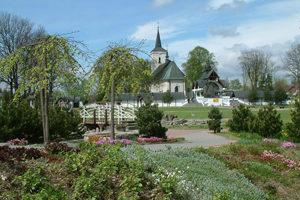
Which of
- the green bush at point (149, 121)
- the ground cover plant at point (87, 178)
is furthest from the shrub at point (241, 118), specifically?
the ground cover plant at point (87, 178)

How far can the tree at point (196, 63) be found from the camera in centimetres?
11976

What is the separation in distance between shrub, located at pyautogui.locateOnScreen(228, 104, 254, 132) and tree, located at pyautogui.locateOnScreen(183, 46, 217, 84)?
92137mm

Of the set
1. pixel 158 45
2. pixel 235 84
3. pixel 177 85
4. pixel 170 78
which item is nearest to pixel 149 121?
pixel 170 78

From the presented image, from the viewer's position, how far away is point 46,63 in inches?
689

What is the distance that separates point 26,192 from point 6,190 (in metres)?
0.34

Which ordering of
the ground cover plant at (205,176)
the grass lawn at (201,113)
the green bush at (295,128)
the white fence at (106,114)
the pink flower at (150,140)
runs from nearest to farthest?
the ground cover plant at (205,176)
the pink flower at (150,140)
the green bush at (295,128)
the white fence at (106,114)
the grass lawn at (201,113)

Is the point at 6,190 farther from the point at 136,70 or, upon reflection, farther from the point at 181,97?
the point at 181,97

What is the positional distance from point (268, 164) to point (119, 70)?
886cm

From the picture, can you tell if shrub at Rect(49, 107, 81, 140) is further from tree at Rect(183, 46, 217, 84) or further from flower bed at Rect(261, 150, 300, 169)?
tree at Rect(183, 46, 217, 84)

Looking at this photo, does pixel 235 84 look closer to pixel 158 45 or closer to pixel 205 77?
pixel 158 45

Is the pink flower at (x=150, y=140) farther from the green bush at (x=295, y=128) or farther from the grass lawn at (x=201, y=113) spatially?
the grass lawn at (x=201, y=113)

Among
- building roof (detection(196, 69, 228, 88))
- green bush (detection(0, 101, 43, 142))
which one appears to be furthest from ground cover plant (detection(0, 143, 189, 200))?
building roof (detection(196, 69, 228, 88))

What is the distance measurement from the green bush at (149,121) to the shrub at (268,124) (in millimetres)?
5031

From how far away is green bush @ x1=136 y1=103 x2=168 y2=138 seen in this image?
2350cm
